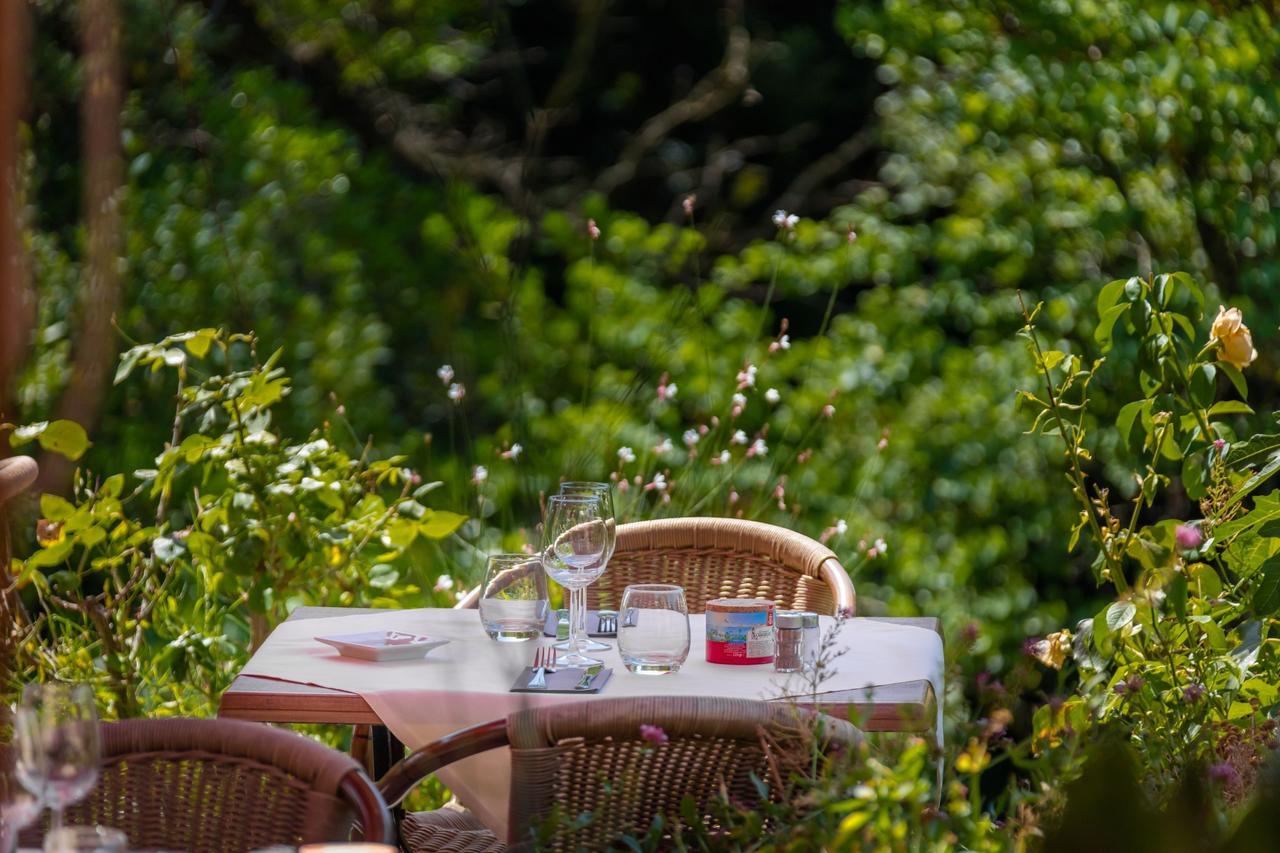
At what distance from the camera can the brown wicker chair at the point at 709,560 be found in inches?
109

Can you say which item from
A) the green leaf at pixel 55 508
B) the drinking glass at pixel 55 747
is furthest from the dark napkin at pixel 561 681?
the green leaf at pixel 55 508

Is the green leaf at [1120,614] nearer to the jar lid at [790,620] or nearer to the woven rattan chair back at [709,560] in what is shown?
the jar lid at [790,620]

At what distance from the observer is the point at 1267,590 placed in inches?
88.3

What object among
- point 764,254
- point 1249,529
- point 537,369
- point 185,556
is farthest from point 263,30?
point 1249,529

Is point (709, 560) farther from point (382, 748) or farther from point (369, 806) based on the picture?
point (369, 806)

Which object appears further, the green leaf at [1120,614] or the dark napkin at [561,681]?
the green leaf at [1120,614]

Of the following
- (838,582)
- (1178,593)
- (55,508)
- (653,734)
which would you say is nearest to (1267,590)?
(1178,593)

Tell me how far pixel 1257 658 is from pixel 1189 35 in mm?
2314

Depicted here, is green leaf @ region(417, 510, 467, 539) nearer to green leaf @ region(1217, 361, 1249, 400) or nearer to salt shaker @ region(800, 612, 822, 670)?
salt shaker @ region(800, 612, 822, 670)

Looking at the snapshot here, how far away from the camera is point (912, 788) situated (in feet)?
3.93

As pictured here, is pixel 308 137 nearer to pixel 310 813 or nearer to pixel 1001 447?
pixel 1001 447

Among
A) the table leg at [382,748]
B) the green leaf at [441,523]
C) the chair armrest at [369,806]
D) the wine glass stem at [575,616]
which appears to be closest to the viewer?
the chair armrest at [369,806]

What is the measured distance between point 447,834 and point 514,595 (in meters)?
0.34

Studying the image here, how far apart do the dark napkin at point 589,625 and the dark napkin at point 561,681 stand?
24 centimetres
